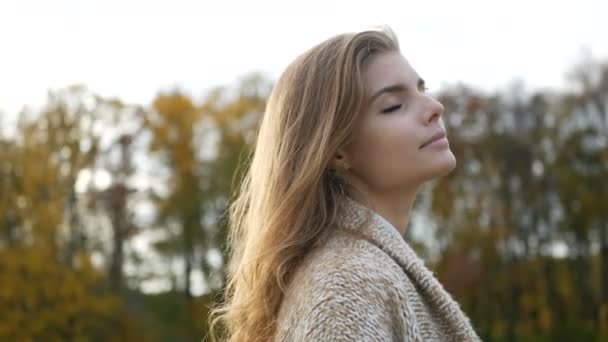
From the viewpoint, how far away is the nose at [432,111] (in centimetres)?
260

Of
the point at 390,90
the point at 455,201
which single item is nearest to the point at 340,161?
the point at 390,90

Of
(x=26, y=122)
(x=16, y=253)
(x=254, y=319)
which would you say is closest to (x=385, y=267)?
(x=254, y=319)

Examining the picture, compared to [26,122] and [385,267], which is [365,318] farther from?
[26,122]

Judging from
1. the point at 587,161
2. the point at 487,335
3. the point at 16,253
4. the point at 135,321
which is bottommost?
the point at 487,335

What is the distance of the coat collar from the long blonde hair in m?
0.06

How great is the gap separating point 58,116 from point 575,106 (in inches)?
662

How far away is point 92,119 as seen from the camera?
26.5m

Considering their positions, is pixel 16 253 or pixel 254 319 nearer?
pixel 254 319

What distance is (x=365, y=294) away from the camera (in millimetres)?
2260

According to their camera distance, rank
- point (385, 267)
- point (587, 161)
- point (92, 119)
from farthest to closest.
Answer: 1. point (587, 161)
2. point (92, 119)
3. point (385, 267)

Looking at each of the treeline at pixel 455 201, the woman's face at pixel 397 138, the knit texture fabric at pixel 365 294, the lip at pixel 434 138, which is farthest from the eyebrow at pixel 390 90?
the treeline at pixel 455 201

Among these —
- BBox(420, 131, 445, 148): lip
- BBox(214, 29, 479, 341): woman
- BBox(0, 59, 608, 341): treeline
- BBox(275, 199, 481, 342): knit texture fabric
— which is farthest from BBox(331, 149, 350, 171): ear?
BBox(0, 59, 608, 341): treeline

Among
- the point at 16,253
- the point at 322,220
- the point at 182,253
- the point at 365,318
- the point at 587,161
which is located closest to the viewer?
the point at 365,318

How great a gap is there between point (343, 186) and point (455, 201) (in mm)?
30383
